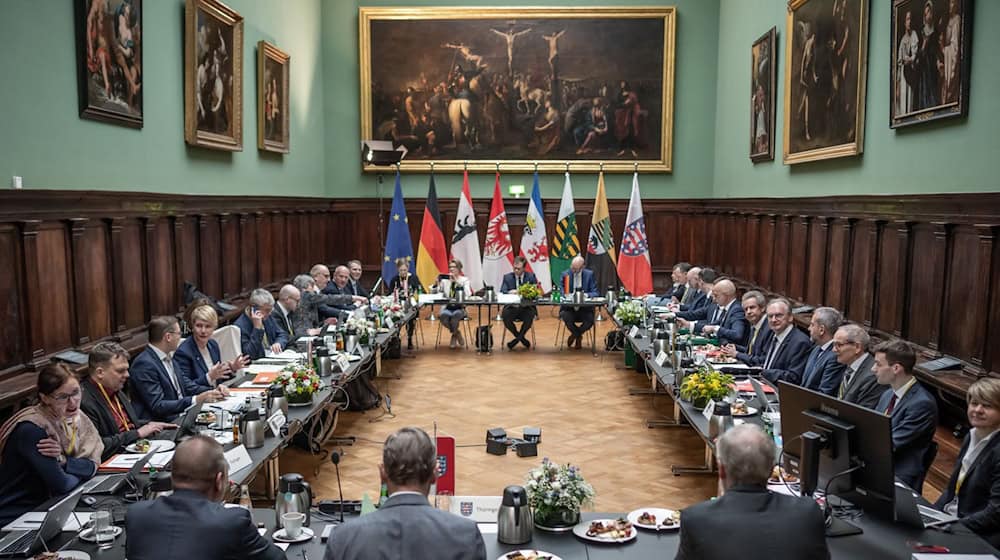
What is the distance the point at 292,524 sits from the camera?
3688mm

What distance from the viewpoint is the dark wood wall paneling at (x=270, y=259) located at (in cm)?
634

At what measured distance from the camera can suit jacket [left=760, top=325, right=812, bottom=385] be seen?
7328 mm

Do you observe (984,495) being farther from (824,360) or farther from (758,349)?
(758,349)

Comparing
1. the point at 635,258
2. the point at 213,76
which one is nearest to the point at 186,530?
the point at 213,76

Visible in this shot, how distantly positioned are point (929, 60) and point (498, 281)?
8467 millimetres

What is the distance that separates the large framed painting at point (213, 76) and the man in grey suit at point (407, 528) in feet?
27.0

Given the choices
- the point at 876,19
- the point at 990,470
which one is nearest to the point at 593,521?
the point at 990,470

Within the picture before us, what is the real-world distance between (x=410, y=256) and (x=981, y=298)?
8.84m

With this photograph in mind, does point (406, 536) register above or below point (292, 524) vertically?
above

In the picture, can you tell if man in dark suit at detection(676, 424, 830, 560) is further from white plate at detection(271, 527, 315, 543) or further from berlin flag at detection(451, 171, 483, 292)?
berlin flag at detection(451, 171, 483, 292)

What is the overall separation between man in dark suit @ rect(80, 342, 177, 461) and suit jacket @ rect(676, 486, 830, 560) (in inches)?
151

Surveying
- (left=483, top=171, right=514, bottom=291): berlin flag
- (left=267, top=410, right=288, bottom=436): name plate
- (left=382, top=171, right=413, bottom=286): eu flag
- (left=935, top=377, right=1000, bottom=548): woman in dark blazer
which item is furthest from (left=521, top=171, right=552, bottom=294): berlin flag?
(left=935, top=377, right=1000, bottom=548): woman in dark blazer

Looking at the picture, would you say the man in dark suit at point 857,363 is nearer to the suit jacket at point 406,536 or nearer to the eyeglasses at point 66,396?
the suit jacket at point 406,536

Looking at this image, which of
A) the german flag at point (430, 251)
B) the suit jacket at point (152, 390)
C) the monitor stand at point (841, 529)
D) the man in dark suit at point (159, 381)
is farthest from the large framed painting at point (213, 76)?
the monitor stand at point (841, 529)
